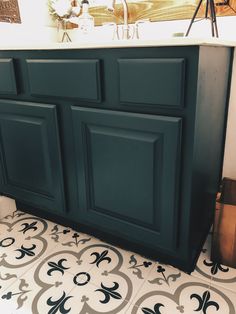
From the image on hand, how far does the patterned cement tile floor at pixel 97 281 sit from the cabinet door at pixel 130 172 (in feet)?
0.50

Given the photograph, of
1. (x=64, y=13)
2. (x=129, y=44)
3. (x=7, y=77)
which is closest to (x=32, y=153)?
(x=7, y=77)

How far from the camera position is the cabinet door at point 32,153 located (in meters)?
1.27

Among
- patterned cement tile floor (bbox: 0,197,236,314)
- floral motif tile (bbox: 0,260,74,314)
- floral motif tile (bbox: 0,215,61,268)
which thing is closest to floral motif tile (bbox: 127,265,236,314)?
patterned cement tile floor (bbox: 0,197,236,314)

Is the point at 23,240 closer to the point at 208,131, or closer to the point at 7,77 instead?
the point at 7,77

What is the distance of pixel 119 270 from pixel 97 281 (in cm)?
11

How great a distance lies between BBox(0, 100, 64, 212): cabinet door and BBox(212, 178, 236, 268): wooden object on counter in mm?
686

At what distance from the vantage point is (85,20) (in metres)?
1.61

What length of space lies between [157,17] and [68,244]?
120 centimetres

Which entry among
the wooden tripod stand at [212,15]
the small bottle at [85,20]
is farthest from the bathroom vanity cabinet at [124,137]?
the small bottle at [85,20]

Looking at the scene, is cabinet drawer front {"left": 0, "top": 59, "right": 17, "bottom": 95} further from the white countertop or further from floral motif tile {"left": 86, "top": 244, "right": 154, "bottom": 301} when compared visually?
floral motif tile {"left": 86, "top": 244, "right": 154, "bottom": 301}

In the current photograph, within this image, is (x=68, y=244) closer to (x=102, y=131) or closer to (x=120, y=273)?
(x=120, y=273)

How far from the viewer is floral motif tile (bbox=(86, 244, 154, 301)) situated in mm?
1160

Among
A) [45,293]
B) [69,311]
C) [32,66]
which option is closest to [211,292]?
[69,311]

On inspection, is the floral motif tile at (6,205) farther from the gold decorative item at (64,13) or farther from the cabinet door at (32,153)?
the gold decorative item at (64,13)
